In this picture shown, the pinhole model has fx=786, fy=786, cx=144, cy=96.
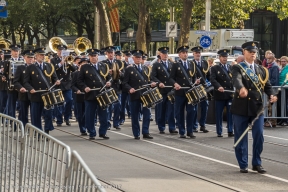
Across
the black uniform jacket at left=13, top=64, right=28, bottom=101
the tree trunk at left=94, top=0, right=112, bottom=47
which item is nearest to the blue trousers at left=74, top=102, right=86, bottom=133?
the black uniform jacket at left=13, top=64, right=28, bottom=101

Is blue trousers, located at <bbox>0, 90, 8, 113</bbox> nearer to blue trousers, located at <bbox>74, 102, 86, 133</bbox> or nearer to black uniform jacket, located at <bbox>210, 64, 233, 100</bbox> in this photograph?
blue trousers, located at <bbox>74, 102, 86, 133</bbox>

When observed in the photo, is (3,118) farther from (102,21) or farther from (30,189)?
(102,21)

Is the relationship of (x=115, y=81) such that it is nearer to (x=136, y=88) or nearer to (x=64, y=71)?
(x=64, y=71)

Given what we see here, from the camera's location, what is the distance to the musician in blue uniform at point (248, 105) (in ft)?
37.9

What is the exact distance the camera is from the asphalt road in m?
10.6

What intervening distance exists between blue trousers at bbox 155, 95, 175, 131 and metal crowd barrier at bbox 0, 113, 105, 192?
968 cm

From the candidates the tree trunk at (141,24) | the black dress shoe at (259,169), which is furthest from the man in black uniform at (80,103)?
the tree trunk at (141,24)

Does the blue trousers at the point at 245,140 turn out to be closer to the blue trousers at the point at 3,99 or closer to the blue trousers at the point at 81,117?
the blue trousers at the point at 81,117

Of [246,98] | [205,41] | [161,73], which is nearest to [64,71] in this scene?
[161,73]

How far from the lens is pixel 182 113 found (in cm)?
1702

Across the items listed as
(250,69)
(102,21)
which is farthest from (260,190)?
(102,21)

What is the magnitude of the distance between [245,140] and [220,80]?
227 inches

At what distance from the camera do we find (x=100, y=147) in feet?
49.1

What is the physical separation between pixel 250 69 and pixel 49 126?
6.11 meters
